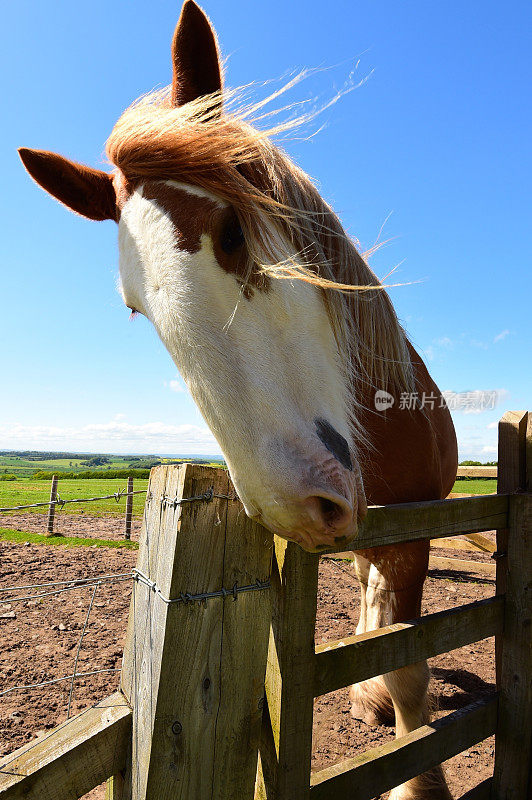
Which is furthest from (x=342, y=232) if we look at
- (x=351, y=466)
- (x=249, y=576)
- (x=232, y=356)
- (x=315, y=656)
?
(x=315, y=656)

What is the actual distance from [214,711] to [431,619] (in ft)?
3.27

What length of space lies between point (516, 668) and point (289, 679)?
1344 mm

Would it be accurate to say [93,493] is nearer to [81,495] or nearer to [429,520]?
[81,495]

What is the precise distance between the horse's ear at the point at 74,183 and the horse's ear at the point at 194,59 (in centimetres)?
51

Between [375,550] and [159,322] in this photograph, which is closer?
[159,322]

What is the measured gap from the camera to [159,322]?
4.31 feet

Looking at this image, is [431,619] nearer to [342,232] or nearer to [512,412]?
[512,412]

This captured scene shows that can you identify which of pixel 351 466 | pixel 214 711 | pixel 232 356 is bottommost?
pixel 214 711

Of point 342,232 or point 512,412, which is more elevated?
point 342,232

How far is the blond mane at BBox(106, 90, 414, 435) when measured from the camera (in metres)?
1.34

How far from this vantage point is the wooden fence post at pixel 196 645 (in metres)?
1.04

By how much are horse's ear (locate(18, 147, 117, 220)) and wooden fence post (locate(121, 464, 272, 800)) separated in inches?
49.7

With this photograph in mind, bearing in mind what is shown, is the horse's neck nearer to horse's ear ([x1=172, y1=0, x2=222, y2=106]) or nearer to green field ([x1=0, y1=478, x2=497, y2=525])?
horse's ear ([x1=172, y1=0, x2=222, y2=106])

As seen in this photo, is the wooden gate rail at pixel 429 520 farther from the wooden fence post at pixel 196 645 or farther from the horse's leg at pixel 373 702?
the horse's leg at pixel 373 702
